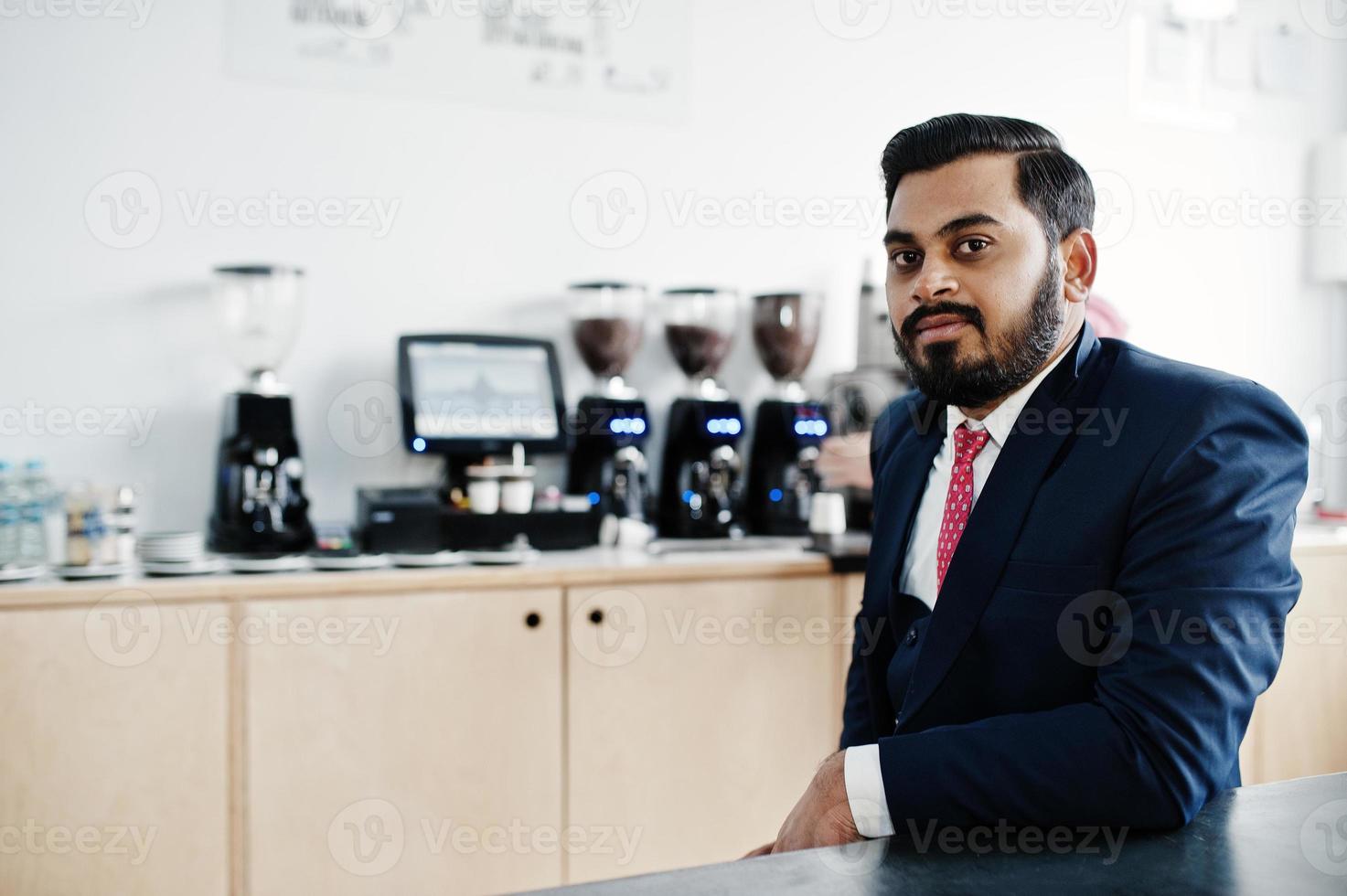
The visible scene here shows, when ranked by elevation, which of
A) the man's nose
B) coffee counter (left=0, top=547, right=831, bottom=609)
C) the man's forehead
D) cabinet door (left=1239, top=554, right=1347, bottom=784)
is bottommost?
cabinet door (left=1239, top=554, right=1347, bottom=784)

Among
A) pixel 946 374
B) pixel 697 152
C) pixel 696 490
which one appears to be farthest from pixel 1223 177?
pixel 946 374

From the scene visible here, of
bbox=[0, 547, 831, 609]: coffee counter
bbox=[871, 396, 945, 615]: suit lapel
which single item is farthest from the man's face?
bbox=[0, 547, 831, 609]: coffee counter

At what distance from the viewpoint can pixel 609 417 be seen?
2.81 metres

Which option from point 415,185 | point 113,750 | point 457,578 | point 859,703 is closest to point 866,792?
point 859,703

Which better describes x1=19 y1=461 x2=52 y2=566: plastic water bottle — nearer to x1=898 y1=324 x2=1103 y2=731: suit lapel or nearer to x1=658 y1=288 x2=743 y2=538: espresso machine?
x1=658 y1=288 x2=743 y2=538: espresso machine

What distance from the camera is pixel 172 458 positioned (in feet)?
8.47

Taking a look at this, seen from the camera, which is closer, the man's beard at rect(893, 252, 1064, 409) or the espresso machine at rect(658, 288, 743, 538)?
the man's beard at rect(893, 252, 1064, 409)

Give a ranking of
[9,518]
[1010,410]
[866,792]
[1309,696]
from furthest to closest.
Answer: [1309,696] < [9,518] < [1010,410] < [866,792]

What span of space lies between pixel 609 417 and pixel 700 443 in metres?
0.25

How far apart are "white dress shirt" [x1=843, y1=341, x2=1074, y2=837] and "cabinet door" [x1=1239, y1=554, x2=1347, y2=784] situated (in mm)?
1906

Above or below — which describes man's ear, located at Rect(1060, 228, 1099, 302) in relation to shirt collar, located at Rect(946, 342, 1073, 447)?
above

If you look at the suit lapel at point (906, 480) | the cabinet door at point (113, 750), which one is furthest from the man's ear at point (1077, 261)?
the cabinet door at point (113, 750)

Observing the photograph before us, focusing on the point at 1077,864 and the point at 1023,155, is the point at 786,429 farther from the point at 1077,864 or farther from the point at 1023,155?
the point at 1077,864

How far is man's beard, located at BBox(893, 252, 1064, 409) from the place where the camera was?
1.45 metres
